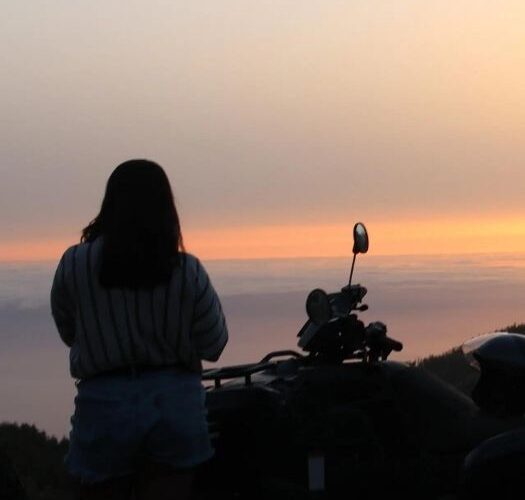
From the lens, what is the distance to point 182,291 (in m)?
5.86

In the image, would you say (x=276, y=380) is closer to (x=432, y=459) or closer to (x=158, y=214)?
(x=432, y=459)

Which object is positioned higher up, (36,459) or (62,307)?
(62,307)

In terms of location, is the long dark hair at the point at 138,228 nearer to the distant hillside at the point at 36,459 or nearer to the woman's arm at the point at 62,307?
the woman's arm at the point at 62,307

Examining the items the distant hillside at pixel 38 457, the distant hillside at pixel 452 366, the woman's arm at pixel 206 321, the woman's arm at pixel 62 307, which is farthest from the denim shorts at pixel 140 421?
the distant hillside at pixel 452 366

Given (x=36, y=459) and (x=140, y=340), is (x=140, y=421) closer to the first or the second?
(x=140, y=340)

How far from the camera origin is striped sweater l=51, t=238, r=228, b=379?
19.1ft

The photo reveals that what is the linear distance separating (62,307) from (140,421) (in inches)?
21.5

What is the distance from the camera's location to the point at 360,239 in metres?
7.84

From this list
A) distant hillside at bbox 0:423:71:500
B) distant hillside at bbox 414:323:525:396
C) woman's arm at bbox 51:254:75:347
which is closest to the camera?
woman's arm at bbox 51:254:75:347

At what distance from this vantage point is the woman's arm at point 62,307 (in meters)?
5.93

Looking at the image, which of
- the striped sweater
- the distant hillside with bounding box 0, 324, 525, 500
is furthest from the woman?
the distant hillside with bounding box 0, 324, 525, 500

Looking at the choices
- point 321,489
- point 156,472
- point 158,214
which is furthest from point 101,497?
point 321,489

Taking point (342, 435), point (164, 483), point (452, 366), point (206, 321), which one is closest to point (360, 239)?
point (342, 435)

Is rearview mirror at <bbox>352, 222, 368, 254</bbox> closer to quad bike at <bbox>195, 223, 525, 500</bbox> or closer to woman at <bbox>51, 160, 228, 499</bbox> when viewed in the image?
quad bike at <bbox>195, 223, 525, 500</bbox>
